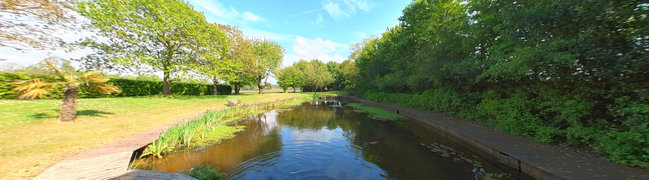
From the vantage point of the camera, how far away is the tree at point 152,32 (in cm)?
1284

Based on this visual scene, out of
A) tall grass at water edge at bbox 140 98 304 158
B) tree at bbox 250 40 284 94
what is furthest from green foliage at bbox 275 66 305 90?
tall grass at water edge at bbox 140 98 304 158

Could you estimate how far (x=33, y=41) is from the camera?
4430 millimetres

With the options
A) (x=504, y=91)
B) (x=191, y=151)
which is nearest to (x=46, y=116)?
(x=191, y=151)

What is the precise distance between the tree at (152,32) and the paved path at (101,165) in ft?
44.8

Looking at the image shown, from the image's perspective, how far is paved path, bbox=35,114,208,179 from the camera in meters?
2.79

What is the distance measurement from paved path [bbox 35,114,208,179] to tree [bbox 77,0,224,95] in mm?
13661

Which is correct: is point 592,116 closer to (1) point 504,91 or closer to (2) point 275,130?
(1) point 504,91

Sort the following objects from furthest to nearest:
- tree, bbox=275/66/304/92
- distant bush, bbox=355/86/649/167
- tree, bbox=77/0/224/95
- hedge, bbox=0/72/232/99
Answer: tree, bbox=275/66/304/92, tree, bbox=77/0/224/95, hedge, bbox=0/72/232/99, distant bush, bbox=355/86/649/167

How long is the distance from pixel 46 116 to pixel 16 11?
15.9ft

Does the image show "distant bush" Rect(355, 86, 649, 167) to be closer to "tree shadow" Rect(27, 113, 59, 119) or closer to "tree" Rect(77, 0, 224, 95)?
"tree shadow" Rect(27, 113, 59, 119)

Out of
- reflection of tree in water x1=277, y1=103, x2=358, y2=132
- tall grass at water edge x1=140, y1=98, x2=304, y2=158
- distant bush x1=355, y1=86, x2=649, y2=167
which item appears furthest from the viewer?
reflection of tree in water x1=277, y1=103, x2=358, y2=132

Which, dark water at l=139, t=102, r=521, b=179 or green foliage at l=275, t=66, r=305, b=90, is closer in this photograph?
dark water at l=139, t=102, r=521, b=179

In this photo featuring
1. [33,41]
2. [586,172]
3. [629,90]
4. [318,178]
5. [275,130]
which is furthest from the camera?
[275,130]

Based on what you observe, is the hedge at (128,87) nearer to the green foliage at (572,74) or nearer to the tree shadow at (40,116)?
the tree shadow at (40,116)
